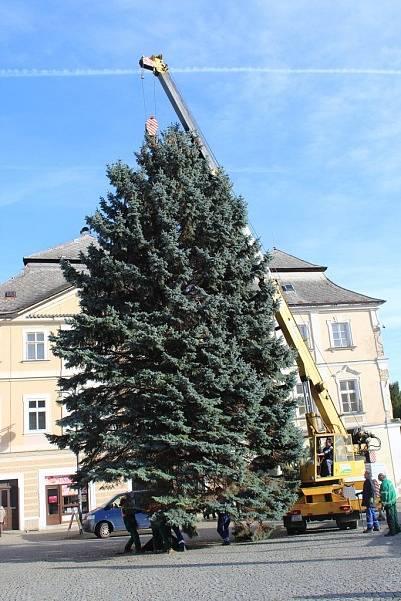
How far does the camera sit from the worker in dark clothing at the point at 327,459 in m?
18.6

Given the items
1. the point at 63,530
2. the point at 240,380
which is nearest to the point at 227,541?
the point at 240,380

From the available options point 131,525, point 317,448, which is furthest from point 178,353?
point 317,448

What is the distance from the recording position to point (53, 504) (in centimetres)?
3212

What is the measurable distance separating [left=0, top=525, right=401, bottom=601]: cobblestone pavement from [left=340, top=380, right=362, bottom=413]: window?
1984 cm

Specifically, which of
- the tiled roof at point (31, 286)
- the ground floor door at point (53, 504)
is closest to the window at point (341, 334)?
the tiled roof at point (31, 286)

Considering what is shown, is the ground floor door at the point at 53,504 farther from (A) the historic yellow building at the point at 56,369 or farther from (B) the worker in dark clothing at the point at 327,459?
(B) the worker in dark clothing at the point at 327,459

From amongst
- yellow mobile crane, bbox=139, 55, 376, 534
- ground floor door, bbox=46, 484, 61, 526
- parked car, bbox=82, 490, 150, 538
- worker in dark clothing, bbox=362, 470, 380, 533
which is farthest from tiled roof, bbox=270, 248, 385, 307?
worker in dark clothing, bbox=362, 470, 380, 533

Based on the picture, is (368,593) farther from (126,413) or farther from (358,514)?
(358,514)

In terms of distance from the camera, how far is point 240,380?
15.9m

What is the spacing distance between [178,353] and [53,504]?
19357mm

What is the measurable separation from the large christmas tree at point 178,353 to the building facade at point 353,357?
1920cm

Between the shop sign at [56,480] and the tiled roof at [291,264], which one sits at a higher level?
the tiled roof at [291,264]

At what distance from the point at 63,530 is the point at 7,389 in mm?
7322

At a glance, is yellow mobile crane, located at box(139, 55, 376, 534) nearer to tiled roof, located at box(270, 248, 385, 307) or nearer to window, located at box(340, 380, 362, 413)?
window, located at box(340, 380, 362, 413)
